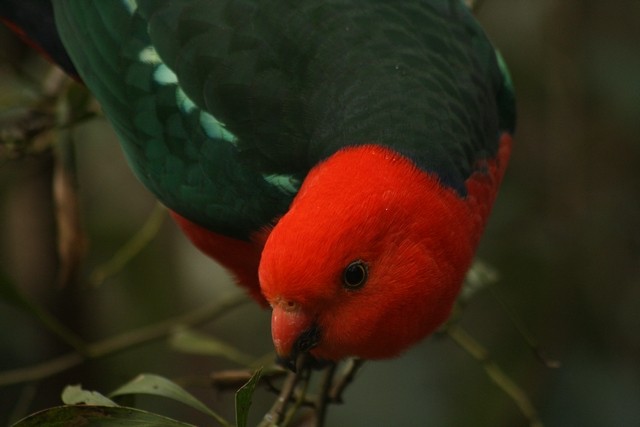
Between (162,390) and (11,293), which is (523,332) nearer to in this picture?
(162,390)

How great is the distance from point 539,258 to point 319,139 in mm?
1691

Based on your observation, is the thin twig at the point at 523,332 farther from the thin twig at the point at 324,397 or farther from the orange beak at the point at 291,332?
the orange beak at the point at 291,332

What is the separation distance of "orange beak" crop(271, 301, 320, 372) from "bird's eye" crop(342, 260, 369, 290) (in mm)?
115

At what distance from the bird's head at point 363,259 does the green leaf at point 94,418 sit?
15.4 inches

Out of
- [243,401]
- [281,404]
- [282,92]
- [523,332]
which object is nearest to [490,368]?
[523,332]

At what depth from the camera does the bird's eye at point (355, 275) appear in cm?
188

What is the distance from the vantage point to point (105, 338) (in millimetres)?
3910

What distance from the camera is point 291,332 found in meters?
1.97

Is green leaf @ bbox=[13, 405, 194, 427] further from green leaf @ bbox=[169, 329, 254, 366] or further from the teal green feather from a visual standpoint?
green leaf @ bbox=[169, 329, 254, 366]

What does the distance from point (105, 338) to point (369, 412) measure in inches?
43.8

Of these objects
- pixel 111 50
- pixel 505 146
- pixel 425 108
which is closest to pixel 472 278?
pixel 505 146

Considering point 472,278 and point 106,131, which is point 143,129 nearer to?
point 472,278

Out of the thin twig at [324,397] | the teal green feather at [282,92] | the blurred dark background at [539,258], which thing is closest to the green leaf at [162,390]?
the thin twig at [324,397]

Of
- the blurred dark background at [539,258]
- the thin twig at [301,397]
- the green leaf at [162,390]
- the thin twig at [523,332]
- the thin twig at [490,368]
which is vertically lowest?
the blurred dark background at [539,258]
